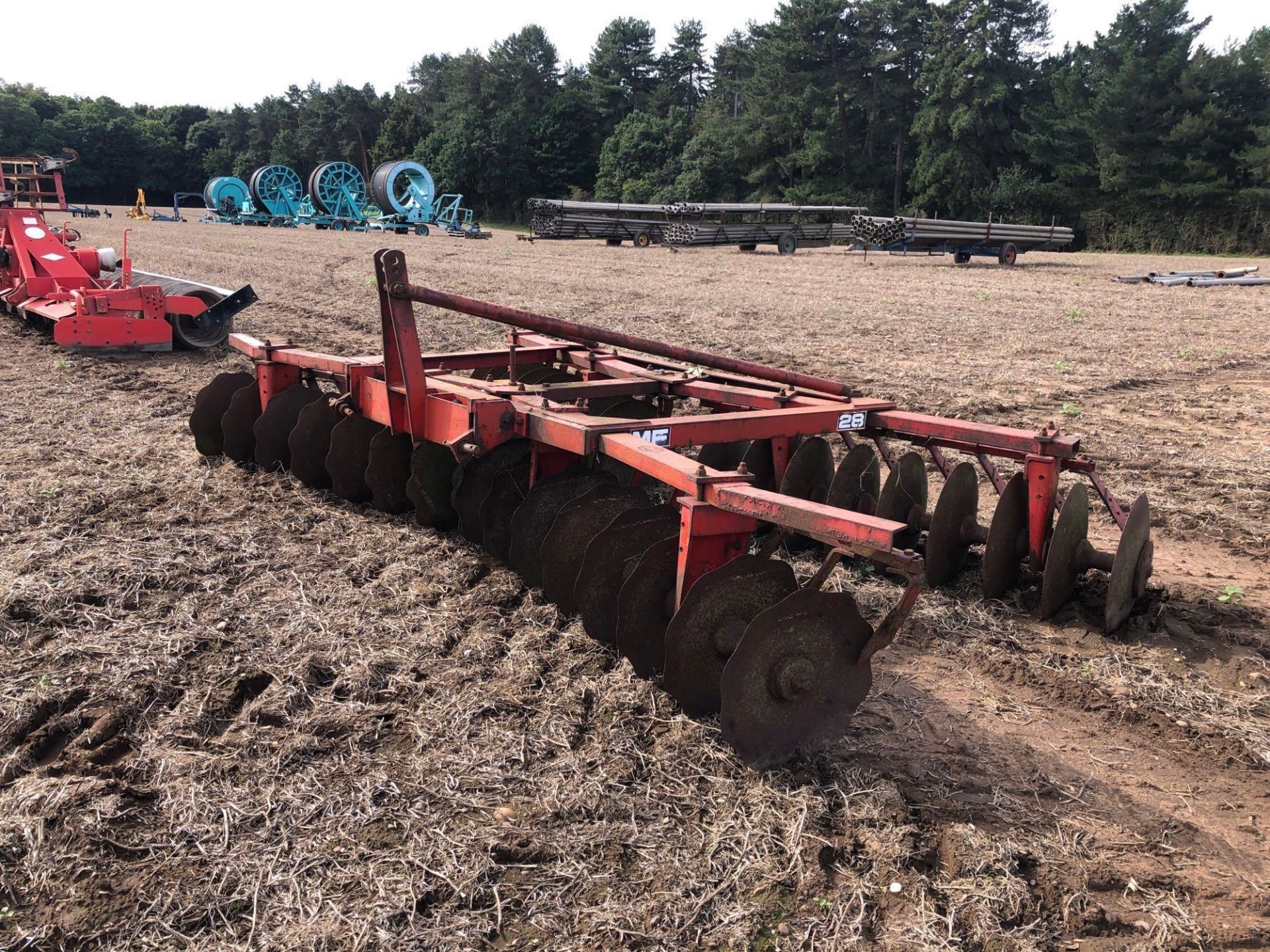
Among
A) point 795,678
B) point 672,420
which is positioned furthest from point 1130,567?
point 672,420

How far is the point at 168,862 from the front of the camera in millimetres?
2256

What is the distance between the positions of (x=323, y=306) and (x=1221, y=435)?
1034 cm

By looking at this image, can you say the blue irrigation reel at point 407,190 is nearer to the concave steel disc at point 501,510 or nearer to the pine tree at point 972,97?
the pine tree at point 972,97

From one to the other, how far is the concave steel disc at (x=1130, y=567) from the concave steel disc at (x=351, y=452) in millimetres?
3388

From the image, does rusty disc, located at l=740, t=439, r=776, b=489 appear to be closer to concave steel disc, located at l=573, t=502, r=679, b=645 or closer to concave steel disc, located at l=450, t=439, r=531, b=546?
concave steel disc, located at l=450, t=439, r=531, b=546

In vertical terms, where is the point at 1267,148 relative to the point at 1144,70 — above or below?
below

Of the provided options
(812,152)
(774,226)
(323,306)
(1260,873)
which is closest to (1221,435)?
(1260,873)

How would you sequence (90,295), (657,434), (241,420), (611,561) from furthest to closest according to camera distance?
(90,295), (241,420), (657,434), (611,561)

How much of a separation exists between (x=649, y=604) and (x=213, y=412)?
3557 mm

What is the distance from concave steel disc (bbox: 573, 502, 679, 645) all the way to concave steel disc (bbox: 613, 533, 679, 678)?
197mm

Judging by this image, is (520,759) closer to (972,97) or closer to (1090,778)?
(1090,778)

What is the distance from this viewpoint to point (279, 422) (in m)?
5.22

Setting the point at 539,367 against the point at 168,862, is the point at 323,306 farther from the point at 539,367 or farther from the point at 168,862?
the point at 168,862

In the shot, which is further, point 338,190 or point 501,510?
point 338,190
